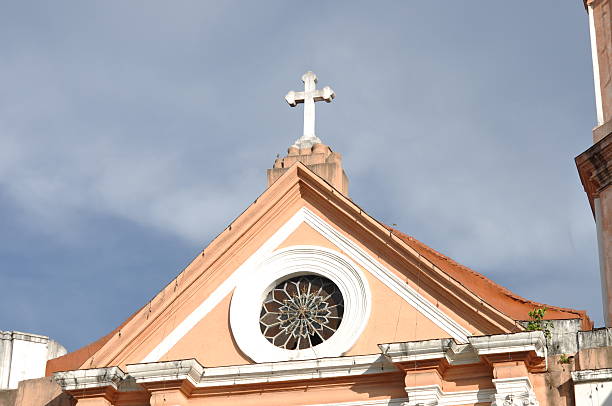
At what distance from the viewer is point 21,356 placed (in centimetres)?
2133

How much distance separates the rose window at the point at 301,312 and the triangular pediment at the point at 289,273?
7.7 inches

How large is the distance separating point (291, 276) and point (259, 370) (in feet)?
5.54

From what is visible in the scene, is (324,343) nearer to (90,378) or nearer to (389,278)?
(389,278)

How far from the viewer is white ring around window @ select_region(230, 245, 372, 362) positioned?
1977 cm

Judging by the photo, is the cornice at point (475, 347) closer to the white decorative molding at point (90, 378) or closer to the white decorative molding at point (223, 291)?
the white decorative molding at point (223, 291)

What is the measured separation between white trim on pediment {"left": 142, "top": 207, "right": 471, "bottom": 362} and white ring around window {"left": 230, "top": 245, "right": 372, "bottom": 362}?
0.13 m

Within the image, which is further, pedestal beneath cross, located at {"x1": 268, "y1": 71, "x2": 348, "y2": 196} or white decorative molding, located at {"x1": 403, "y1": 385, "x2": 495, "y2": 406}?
pedestal beneath cross, located at {"x1": 268, "y1": 71, "x2": 348, "y2": 196}

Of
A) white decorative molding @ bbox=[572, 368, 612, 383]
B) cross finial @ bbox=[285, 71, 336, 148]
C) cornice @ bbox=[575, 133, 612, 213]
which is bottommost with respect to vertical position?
white decorative molding @ bbox=[572, 368, 612, 383]

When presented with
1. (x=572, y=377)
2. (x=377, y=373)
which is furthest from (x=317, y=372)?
(x=572, y=377)

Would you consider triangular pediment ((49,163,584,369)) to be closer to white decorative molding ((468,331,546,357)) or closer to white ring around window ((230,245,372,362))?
white ring around window ((230,245,372,362))

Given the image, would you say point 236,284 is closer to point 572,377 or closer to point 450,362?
point 450,362

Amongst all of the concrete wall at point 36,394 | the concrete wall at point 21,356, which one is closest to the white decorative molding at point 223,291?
the concrete wall at point 36,394

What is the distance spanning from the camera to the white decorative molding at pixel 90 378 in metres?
19.7

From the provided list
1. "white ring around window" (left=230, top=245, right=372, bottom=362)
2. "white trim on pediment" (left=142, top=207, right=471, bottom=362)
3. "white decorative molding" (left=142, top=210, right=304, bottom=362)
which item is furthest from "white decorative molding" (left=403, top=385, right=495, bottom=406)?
"white decorative molding" (left=142, top=210, right=304, bottom=362)
